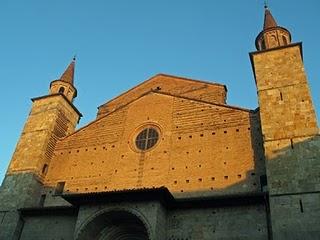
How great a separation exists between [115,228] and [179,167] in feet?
11.1

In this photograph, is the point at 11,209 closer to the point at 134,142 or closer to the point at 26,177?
the point at 26,177

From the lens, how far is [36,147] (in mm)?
17328

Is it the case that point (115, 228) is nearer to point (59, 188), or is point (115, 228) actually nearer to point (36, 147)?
point (59, 188)

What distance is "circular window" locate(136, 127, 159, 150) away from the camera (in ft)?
52.3

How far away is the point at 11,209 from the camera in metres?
15.4

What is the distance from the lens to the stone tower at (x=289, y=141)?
1088cm

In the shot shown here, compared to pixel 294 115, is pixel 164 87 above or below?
above

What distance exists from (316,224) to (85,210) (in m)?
7.79

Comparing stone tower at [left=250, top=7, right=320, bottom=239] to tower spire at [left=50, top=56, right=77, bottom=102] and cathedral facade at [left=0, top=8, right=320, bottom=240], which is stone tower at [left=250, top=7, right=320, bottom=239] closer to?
cathedral facade at [left=0, top=8, right=320, bottom=240]

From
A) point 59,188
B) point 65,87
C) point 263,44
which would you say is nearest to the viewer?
point 59,188

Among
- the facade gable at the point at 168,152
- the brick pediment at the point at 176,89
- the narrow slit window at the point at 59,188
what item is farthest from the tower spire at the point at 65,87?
the narrow slit window at the point at 59,188

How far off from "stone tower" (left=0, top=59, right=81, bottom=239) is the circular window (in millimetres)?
4601

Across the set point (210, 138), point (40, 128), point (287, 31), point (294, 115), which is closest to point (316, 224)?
point (294, 115)

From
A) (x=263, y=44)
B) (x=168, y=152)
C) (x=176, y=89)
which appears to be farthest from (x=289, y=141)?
(x=176, y=89)
